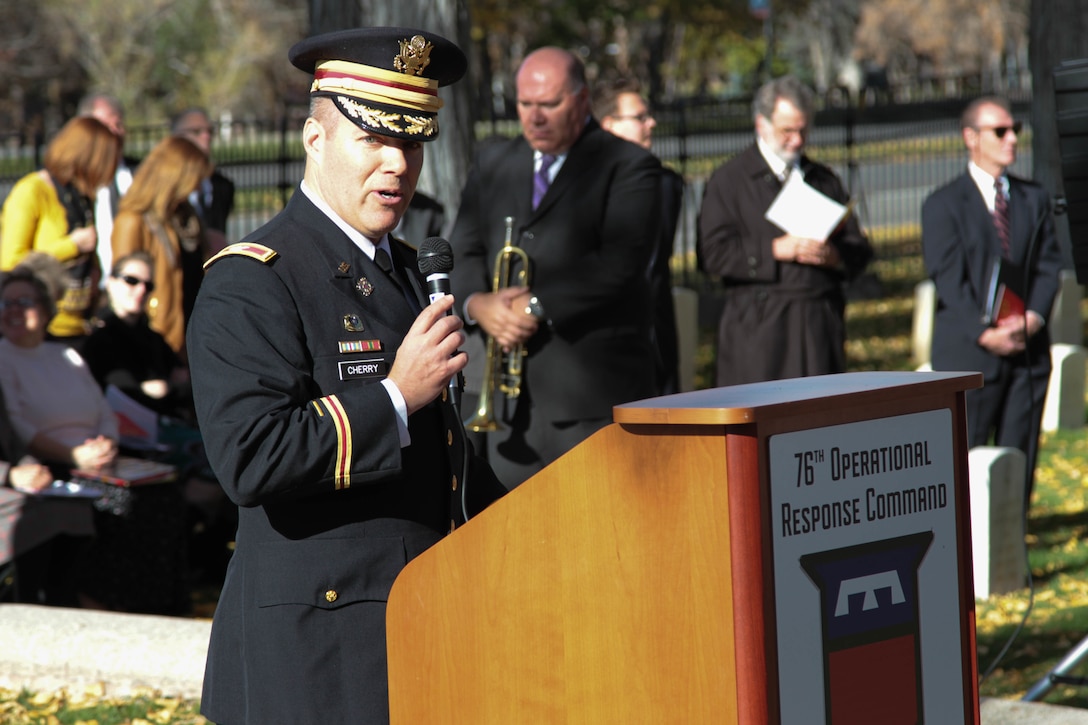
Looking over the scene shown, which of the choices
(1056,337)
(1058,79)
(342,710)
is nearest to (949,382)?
(342,710)

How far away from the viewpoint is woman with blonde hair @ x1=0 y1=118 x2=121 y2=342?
8.09 m

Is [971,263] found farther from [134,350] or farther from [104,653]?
[104,653]

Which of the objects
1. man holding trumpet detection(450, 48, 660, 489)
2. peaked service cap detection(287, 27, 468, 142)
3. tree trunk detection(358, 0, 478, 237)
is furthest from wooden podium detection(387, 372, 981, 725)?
tree trunk detection(358, 0, 478, 237)

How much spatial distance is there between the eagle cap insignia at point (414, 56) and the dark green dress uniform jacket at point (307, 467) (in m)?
0.33

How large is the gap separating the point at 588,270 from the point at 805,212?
1.95m

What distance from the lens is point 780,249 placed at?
7355 millimetres

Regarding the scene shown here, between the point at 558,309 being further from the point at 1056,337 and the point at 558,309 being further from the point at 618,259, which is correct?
the point at 1056,337

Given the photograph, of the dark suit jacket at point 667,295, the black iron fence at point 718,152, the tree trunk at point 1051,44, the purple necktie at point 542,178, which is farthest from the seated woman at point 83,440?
the tree trunk at point 1051,44

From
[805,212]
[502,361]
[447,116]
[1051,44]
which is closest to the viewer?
[502,361]

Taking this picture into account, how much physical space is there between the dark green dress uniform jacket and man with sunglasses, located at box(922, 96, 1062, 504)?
211 inches

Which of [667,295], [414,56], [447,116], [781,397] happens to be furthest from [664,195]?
[781,397]

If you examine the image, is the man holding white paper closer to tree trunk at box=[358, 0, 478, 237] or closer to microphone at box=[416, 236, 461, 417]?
tree trunk at box=[358, 0, 478, 237]

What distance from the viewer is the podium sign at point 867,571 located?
2.30 meters

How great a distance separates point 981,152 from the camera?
7.76m
